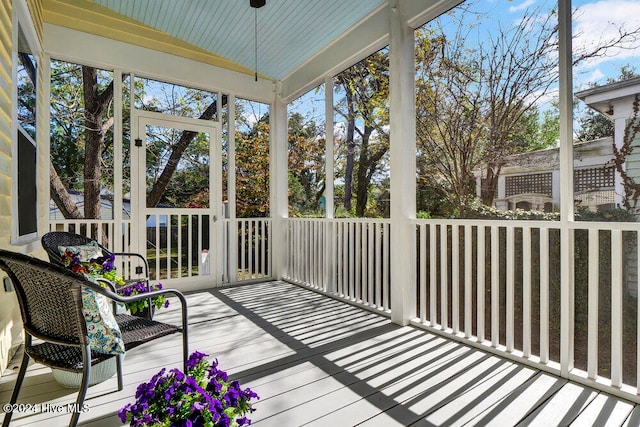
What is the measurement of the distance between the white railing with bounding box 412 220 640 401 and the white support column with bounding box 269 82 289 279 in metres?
2.45

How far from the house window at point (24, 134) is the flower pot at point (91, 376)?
34.5 inches

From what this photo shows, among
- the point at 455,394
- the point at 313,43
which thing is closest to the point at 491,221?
the point at 455,394

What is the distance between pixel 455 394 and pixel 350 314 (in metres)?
1.55

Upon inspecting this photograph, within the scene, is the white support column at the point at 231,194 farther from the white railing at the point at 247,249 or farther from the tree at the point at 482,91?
the tree at the point at 482,91

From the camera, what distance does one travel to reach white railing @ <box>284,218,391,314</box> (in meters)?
3.45

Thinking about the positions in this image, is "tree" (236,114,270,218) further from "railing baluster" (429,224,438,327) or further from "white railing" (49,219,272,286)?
"railing baluster" (429,224,438,327)

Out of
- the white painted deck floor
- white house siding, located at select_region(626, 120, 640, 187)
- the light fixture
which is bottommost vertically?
the white painted deck floor

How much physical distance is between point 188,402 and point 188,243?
3.64 metres

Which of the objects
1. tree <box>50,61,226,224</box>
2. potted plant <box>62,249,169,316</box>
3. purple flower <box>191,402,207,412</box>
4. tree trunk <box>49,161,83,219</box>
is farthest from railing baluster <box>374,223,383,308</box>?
tree trunk <box>49,161,83,219</box>

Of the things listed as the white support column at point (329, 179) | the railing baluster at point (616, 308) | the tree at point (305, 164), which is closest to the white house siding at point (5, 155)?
the white support column at point (329, 179)

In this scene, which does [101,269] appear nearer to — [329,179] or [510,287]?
[329,179]

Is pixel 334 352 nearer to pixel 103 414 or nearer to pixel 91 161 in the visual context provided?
pixel 103 414

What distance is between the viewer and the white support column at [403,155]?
3.00 m

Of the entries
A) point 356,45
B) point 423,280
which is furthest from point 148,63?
point 423,280
